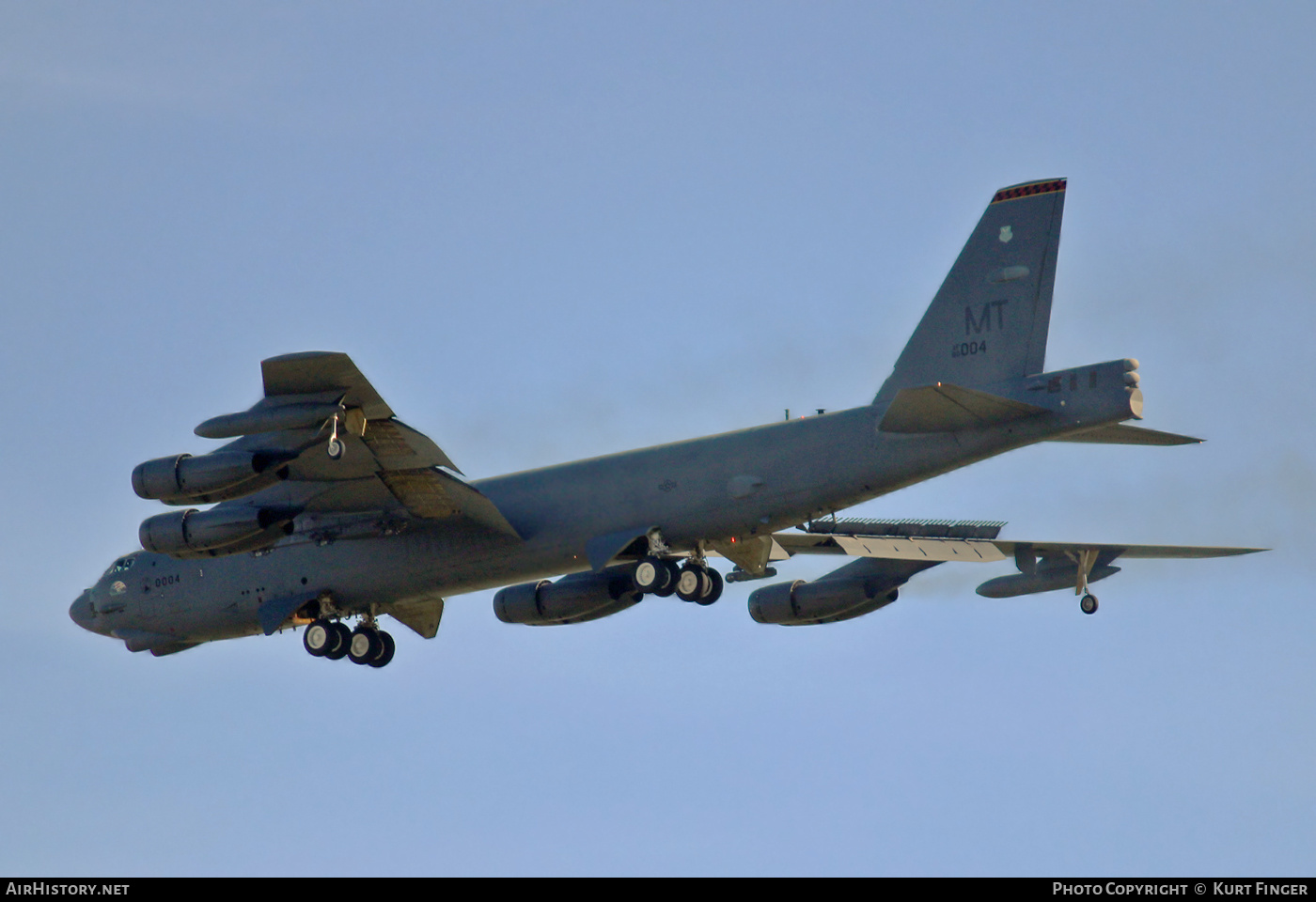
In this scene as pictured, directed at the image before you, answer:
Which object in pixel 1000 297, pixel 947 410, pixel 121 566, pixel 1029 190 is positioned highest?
pixel 1029 190

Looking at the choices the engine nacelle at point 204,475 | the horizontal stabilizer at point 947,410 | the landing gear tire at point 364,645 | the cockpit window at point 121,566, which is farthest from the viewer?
the cockpit window at point 121,566

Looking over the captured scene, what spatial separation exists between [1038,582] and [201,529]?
12.5 meters

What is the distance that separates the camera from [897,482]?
923 inches

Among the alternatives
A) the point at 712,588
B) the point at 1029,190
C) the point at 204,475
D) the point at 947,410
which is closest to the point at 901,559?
the point at 712,588

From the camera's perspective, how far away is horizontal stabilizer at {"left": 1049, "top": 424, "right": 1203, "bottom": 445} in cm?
2278

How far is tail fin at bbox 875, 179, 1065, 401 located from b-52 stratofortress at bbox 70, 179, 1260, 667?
0.08 feet

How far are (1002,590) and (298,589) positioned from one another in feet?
34.9

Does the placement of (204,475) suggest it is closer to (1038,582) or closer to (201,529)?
(201,529)

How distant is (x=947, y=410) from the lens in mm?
22547

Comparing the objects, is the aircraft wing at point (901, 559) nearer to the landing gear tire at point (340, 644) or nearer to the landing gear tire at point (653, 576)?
the landing gear tire at point (653, 576)

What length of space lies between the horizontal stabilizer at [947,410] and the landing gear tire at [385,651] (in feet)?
28.5

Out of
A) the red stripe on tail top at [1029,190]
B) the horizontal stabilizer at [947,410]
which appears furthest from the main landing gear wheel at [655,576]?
the red stripe on tail top at [1029,190]

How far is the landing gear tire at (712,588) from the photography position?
83.0ft
